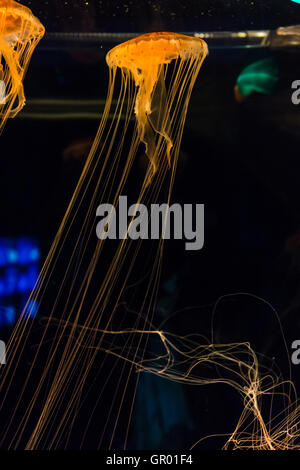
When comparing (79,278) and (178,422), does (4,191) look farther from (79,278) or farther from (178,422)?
(178,422)

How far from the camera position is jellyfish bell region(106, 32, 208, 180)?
2848mm

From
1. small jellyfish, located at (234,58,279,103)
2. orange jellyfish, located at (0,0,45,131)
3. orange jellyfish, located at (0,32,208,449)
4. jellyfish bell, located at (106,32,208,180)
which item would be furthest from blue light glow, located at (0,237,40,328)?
small jellyfish, located at (234,58,279,103)

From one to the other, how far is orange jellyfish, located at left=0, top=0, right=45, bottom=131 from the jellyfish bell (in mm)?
480

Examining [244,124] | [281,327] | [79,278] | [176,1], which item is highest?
[176,1]

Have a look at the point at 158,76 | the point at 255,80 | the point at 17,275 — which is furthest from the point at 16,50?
the point at 255,80

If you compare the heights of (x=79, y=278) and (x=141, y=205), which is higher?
(x=141, y=205)

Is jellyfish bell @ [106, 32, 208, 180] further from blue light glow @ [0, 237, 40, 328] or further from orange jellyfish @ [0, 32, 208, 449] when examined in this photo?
blue light glow @ [0, 237, 40, 328]

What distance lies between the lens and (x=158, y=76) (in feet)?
9.88

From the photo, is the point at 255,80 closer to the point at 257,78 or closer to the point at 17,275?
the point at 257,78

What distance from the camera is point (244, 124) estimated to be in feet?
9.89

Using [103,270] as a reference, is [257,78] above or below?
above

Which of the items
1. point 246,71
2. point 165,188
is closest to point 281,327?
point 165,188

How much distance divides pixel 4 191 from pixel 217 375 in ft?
5.64

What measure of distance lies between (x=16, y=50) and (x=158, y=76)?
0.89 metres
